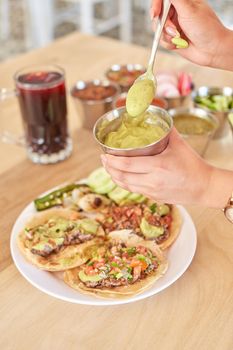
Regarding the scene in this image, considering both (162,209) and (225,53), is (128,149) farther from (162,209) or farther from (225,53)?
(225,53)

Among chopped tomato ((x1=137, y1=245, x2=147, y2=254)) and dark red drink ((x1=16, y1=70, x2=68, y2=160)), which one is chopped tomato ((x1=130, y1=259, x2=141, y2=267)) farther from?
dark red drink ((x1=16, y1=70, x2=68, y2=160))

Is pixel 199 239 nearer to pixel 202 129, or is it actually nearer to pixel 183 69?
pixel 202 129

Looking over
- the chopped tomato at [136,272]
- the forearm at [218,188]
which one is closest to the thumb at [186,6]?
the forearm at [218,188]

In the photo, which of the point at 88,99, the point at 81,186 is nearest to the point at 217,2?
the point at 88,99

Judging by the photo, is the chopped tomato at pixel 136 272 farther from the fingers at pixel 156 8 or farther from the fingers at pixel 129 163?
the fingers at pixel 156 8

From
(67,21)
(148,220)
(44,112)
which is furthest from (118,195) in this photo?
(67,21)

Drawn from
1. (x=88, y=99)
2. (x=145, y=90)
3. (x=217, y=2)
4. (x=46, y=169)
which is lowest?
(x=217, y=2)

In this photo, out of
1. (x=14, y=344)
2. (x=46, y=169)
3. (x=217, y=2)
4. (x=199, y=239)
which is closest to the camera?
(x=14, y=344)
